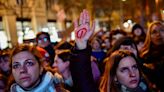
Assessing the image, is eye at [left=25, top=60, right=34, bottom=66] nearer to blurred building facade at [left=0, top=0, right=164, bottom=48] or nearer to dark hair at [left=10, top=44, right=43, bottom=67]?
A: dark hair at [left=10, top=44, right=43, bottom=67]

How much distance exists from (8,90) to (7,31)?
2601 centimetres

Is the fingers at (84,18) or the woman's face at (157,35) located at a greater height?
the fingers at (84,18)

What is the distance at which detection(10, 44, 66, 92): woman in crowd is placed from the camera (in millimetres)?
3584

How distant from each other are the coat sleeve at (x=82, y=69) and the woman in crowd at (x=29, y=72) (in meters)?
0.22

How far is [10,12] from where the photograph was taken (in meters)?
28.9

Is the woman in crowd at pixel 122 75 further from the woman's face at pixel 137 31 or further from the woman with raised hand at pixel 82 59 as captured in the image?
the woman's face at pixel 137 31

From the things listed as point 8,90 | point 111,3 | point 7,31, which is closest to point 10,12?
point 7,31

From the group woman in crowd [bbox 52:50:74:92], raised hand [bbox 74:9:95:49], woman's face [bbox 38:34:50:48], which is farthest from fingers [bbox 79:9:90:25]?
woman's face [bbox 38:34:50:48]

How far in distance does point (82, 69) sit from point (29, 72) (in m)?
0.49

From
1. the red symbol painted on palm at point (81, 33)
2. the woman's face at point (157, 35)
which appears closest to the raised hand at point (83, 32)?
the red symbol painted on palm at point (81, 33)

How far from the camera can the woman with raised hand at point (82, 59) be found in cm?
382

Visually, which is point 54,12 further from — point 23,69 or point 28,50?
point 23,69

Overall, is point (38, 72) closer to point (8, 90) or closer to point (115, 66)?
point (8, 90)

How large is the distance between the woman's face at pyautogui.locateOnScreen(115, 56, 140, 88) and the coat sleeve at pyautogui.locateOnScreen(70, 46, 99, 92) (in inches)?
9.8
